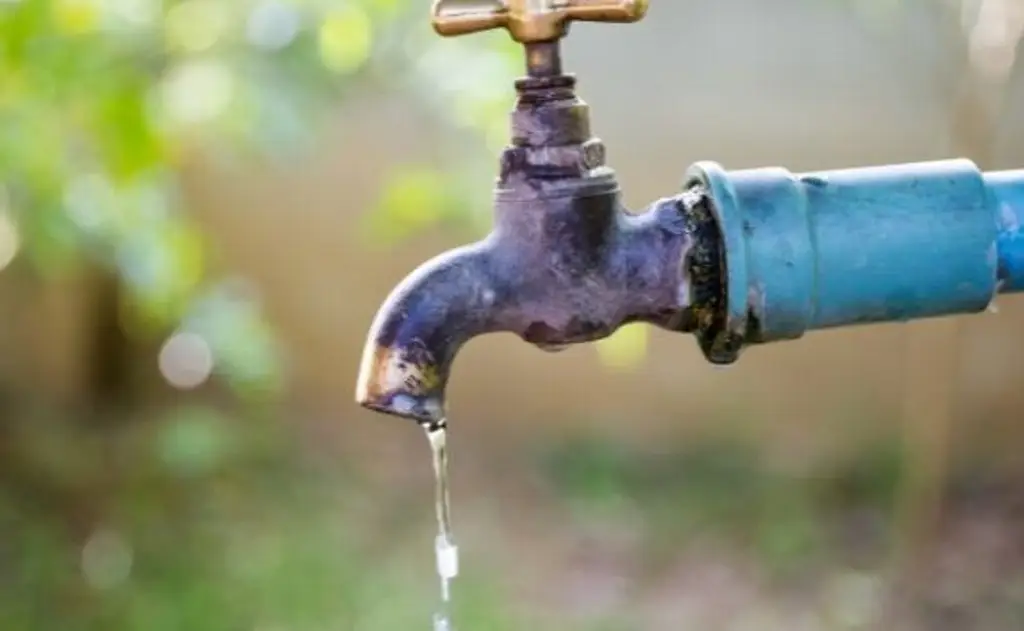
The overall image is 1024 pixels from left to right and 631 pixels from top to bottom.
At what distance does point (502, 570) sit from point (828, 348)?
66cm

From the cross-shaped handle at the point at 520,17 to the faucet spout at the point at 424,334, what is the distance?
0.11 meters

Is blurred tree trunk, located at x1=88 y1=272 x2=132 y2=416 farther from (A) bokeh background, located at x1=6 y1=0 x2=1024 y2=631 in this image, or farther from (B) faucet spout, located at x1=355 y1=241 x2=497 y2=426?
(B) faucet spout, located at x1=355 y1=241 x2=497 y2=426

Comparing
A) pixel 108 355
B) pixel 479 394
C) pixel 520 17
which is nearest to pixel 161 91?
pixel 520 17

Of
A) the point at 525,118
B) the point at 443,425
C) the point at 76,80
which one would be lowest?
the point at 443,425

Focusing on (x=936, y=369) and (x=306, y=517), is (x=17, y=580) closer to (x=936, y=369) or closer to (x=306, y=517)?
(x=306, y=517)

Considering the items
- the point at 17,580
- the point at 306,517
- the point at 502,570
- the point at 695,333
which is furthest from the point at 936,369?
the point at 17,580

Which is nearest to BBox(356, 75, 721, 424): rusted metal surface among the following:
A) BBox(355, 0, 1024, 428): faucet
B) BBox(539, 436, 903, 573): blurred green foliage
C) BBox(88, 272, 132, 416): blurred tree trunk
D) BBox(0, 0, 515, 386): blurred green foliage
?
BBox(355, 0, 1024, 428): faucet

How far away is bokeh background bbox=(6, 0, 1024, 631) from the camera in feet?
4.97

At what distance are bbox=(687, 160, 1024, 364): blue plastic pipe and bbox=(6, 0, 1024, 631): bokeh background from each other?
28.4 inches

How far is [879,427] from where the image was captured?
2174 mm

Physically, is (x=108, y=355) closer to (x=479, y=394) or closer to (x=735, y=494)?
(x=479, y=394)

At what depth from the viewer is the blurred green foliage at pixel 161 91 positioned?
123 centimetres

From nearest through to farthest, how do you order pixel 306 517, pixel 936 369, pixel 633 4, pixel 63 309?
pixel 633 4
pixel 936 369
pixel 306 517
pixel 63 309

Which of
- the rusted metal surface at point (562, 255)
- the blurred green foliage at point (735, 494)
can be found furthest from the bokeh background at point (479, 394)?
the rusted metal surface at point (562, 255)
